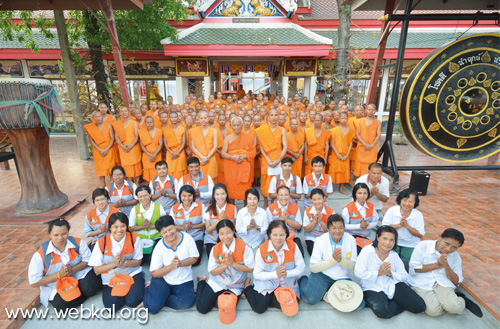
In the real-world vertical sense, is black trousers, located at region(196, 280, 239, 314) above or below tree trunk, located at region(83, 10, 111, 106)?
below

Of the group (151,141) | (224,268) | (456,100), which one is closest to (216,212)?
(224,268)

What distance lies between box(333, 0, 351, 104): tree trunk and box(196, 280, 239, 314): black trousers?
26.2 ft

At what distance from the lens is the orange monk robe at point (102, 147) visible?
6.04m

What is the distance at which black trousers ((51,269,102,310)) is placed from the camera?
10.1 feet

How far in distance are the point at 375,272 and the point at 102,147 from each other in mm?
5849

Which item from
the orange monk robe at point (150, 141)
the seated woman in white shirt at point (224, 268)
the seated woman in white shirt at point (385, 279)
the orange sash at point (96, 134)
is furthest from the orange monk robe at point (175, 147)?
the seated woman in white shirt at point (385, 279)

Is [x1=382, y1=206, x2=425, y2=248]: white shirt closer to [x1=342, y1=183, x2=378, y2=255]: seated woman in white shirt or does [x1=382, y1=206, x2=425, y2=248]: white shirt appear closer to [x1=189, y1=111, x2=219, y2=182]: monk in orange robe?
[x1=342, y1=183, x2=378, y2=255]: seated woman in white shirt

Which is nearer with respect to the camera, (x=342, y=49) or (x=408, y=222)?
(x=408, y=222)

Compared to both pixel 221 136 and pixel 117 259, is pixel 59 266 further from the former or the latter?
pixel 221 136

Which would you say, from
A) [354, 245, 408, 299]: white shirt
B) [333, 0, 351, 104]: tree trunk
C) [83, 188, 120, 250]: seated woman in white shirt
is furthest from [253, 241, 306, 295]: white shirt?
[333, 0, 351, 104]: tree trunk

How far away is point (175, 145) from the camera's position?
19.2 ft

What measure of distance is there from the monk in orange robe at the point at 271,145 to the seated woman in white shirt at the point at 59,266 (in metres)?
3.19

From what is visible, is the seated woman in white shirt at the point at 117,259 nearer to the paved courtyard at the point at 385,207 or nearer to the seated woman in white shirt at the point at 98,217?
the paved courtyard at the point at 385,207
